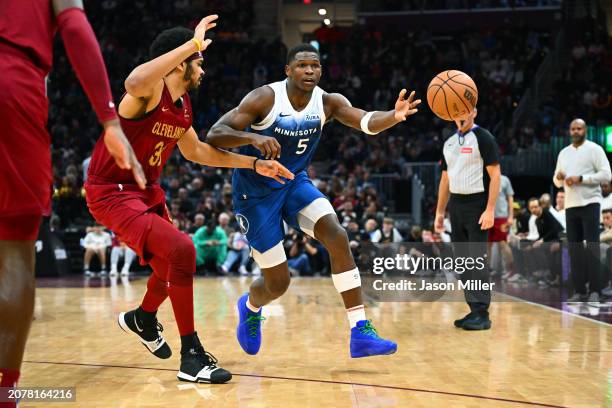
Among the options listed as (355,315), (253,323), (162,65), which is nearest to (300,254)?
(253,323)

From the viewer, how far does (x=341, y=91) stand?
73.5 feet

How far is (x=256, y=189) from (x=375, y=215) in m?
10.3

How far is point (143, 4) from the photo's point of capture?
85.0ft

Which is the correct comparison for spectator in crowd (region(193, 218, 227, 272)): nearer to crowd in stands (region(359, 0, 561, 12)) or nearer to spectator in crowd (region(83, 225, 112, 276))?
spectator in crowd (region(83, 225, 112, 276))

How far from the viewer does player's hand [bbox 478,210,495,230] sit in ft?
22.6

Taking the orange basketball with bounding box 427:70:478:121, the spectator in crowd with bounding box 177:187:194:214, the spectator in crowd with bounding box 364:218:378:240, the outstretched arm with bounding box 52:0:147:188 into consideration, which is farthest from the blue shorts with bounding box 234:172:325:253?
the spectator in crowd with bounding box 177:187:194:214

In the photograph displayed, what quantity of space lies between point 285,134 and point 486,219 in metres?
2.50

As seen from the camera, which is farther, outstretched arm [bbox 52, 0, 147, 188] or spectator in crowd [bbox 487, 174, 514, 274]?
spectator in crowd [bbox 487, 174, 514, 274]

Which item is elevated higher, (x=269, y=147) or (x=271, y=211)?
(x=269, y=147)

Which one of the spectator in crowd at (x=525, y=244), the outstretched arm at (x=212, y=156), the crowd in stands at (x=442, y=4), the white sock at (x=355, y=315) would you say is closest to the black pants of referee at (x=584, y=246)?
the spectator in crowd at (x=525, y=244)

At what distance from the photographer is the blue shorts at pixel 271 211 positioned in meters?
5.21

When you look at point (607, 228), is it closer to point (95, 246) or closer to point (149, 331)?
point (149, 331)

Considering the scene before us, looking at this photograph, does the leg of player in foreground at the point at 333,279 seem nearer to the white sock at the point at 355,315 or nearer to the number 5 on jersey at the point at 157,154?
the white sock at the point at 355,315

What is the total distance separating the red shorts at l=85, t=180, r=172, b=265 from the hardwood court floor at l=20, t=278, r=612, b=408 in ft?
2.73
